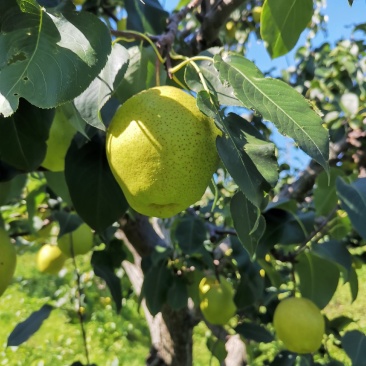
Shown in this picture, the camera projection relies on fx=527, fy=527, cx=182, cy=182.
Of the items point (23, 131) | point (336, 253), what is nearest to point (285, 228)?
point (336, 253)

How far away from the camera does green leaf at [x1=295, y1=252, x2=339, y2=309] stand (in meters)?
1.31

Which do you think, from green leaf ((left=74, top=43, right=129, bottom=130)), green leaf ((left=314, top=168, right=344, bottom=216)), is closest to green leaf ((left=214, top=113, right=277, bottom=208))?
green leaf ((left=74, top=43, right=129, bottom=130))

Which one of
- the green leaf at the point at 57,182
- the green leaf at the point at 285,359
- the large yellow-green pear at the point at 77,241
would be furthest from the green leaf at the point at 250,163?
the green leaf at the point at 285,359

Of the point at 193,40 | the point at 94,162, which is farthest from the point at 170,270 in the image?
the point at 94,162

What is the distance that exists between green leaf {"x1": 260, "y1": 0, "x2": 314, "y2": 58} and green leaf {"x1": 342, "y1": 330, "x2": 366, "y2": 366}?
31.9 inches

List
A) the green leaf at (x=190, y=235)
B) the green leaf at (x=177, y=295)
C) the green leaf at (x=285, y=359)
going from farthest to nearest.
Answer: the green leaf at (x=285, y=359), the green leaf at (x=177, y=295), the green leaf at (x=190, y=235)

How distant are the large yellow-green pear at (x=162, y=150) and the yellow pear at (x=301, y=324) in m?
0.74

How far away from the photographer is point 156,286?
1485mm

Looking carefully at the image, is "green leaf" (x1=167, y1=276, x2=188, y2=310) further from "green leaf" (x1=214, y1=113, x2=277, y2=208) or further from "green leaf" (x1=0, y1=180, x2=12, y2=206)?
"green leaf" (x1=214, y1=113, x2=277, y2=208)

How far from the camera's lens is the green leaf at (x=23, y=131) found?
0.77 meters

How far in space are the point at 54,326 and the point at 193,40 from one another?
3365 mm

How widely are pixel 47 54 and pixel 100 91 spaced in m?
0.12

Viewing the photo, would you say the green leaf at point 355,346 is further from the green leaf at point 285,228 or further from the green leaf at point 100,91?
the green leaf at point 100,91

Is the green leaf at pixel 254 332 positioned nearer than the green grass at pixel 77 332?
Yes
